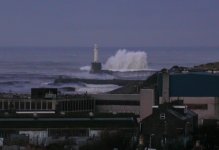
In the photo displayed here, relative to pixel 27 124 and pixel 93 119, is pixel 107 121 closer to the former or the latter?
pixel 93 119

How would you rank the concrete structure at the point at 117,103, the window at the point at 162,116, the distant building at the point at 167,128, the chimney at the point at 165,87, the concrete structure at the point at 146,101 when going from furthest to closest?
the concrete structure at the point at 117,103, the chimney at the point at 165,87, the concrete structure at the point at 146,101, the window at the point at 162,116, the distant building at the point at 167,128

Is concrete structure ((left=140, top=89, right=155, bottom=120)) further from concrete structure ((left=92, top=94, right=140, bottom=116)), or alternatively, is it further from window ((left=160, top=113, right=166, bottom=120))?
window ((left=160, top=113, right=166, bottom=120))

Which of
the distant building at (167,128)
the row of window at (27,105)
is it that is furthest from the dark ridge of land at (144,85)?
the distant building at (167,128)

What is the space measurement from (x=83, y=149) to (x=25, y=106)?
48.1 feet

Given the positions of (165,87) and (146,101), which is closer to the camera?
(146,101)

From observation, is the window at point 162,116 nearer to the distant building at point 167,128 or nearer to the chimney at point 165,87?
the distant building at point 167,128

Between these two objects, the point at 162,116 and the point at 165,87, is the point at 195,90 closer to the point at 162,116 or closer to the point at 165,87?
the point at 165,87

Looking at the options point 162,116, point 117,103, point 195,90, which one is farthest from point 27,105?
point 162,116

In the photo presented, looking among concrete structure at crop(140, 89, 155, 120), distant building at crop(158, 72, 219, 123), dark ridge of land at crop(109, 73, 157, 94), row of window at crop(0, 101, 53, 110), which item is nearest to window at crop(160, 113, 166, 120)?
concrete structure at crop(140, 89, 155, 120)

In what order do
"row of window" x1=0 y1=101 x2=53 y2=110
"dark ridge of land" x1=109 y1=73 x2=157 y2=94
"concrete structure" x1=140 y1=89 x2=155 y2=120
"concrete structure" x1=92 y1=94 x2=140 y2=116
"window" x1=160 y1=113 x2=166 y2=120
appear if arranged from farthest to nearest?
"concrete structure" x1=92 y1=94 x2=140 y2=116 → "dark ridge of land" x1=109 y1=73 x2=157 y2=94 → "row of window" x1=0 y1=101 x2=53 y2=110 → "concrete structure" x1=140 y1=89 x2=155 y2=120 → "window" x1=160 y1=113 x2=166 y2=120

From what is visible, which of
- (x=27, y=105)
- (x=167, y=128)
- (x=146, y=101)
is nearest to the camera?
(x=167, y=128)

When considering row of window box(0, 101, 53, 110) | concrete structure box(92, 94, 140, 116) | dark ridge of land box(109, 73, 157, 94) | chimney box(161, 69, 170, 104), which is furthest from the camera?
concrete structure box(92, 94, 140, 116)

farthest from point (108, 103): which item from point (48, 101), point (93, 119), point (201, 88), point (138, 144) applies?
point (138, 144)

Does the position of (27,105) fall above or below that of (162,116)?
below
